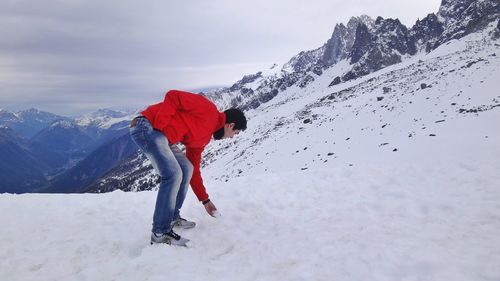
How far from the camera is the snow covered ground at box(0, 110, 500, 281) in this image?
5.92 metres

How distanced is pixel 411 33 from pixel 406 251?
17508 cm

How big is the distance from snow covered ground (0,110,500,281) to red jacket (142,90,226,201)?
2045mm

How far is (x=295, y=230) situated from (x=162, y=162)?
9.90 feet

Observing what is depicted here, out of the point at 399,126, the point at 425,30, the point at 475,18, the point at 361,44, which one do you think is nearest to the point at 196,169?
the point at 399,126

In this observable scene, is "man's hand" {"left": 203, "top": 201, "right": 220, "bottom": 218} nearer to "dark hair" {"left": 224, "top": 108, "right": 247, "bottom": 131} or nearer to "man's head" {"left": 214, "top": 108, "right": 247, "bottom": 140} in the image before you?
"man's head" {"left": 214, "top": 108, "right": 247, "bottom": 140}

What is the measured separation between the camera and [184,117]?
22.2ft

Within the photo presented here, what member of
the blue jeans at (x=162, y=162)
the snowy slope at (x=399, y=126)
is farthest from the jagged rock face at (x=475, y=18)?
the blue jeans at (x=162, y=162)

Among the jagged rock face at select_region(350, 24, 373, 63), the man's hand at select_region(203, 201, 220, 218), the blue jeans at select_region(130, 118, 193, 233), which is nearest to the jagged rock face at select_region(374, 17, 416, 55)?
the jagged rock face at select_region(350, 24, 373, 63)

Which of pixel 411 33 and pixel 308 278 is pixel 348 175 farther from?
pixel 411 33

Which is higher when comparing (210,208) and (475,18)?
(475,18)

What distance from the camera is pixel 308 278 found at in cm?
567

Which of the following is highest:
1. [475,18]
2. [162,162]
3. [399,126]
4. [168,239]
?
[475,18]

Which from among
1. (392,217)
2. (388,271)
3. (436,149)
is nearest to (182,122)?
(388,271)

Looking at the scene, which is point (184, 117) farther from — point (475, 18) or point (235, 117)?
point (475, 18)
